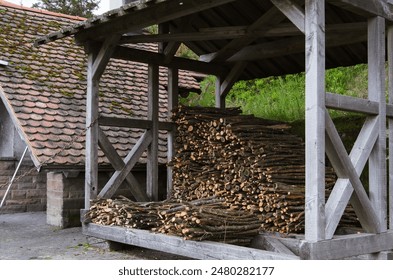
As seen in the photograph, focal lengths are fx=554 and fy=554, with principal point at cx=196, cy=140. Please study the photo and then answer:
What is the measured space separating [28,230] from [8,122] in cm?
336

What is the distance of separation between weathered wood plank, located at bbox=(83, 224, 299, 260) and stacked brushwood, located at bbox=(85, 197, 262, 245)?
0.09 metres

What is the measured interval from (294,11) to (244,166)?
8.29 feet

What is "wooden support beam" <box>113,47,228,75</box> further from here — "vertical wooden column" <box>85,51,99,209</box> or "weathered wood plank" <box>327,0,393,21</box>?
"weathered wood plank" <box>327,0,393,21</box>

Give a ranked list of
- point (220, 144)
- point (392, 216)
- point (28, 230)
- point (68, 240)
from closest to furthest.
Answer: point (392, 216) → point (220, 144) → point (68, 240) → point (28, 230)

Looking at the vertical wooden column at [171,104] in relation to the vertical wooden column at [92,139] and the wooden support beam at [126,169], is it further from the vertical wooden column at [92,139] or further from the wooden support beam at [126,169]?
the vertical wooden column at [92,139]

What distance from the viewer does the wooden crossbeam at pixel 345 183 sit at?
539 centimetres

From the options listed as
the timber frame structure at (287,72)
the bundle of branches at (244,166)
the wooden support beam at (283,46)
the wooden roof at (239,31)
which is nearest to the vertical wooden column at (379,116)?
the timber frame structure at (287,72)

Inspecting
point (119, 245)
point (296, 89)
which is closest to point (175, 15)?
point (119, 245)

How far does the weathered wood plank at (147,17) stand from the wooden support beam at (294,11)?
0.71m

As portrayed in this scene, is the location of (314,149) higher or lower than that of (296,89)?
lower

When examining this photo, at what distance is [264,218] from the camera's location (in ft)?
22.7

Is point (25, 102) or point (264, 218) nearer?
point (264, 218)

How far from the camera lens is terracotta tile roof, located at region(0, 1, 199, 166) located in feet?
30.8
